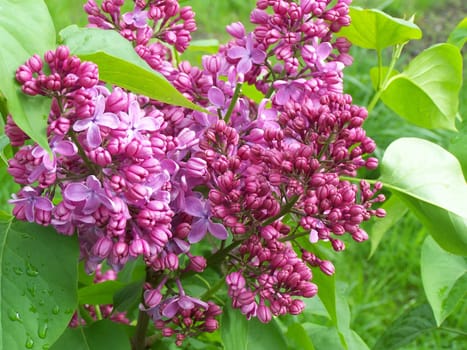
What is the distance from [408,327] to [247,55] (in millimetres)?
642

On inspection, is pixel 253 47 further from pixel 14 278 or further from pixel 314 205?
pixel 14 278

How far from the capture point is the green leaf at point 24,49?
750 millimetres

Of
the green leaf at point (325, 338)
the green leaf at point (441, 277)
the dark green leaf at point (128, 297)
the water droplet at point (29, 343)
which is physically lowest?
the green leaf at point (325, 338)

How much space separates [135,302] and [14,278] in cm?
31

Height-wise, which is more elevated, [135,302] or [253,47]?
[253,47]

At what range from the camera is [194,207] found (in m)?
0.95

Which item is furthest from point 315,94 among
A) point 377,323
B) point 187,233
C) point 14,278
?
point 377,323

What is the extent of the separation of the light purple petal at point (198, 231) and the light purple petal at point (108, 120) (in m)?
0.18

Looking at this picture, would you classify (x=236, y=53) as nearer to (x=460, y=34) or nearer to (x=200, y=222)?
(x=200, y=222)

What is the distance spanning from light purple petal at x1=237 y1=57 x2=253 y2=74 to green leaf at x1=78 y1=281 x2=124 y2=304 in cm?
40

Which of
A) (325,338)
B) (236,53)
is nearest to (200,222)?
(236,53)

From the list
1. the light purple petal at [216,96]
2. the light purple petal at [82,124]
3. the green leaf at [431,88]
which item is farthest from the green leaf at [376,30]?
the light purple petal at [82,124]

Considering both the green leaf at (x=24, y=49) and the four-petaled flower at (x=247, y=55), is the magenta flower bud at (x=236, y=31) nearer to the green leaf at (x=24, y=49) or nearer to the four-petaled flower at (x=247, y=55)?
the four-petaled flower at (x=247, y=55)

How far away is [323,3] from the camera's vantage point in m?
1.01
